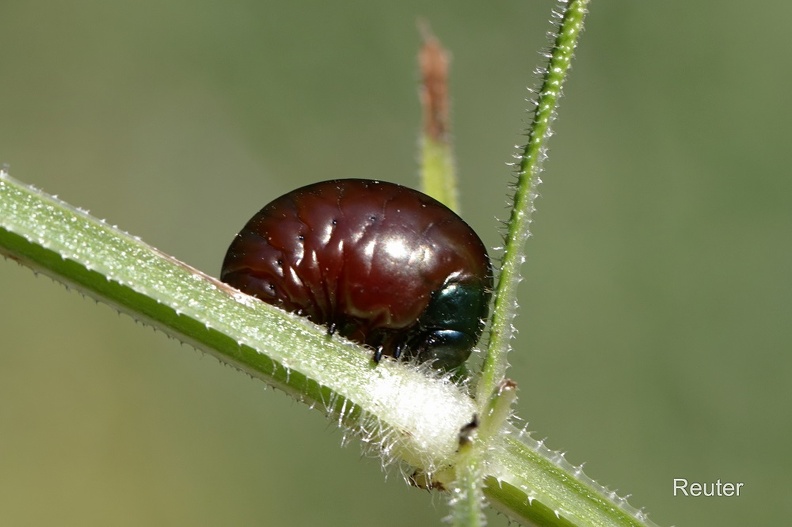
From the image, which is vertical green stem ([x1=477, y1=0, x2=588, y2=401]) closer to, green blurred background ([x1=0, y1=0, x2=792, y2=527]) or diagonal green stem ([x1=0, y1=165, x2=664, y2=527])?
diagonal green stem ([x1=0, y1=165, x2=664, y2=527])

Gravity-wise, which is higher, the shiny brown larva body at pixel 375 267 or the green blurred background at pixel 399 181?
the green blurred background at pixel 399 181

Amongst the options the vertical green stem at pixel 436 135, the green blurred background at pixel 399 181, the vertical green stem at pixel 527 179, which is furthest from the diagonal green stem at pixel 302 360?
the green blurred background at pixel 399 181

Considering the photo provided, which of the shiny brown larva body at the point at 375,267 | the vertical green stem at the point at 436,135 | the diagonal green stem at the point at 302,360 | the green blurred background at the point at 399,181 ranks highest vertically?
the green blurred background at the point at 399,181

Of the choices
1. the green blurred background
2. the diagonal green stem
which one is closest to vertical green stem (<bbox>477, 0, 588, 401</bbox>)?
the diagonal green stem

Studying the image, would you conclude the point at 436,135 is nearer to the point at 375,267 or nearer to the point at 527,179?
the point at 375,267

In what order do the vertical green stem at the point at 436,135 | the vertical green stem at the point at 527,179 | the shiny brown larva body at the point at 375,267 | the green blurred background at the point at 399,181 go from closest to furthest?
the vertical green stem at the point at 527,179 < the shiny brown larva body at the point at 375,267 < the vertical green stem at the point at 436,135 < the green blurred background at the point at 399,181

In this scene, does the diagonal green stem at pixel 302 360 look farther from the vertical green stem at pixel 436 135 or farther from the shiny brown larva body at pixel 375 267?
the vertical green stem at pixel 436 135
